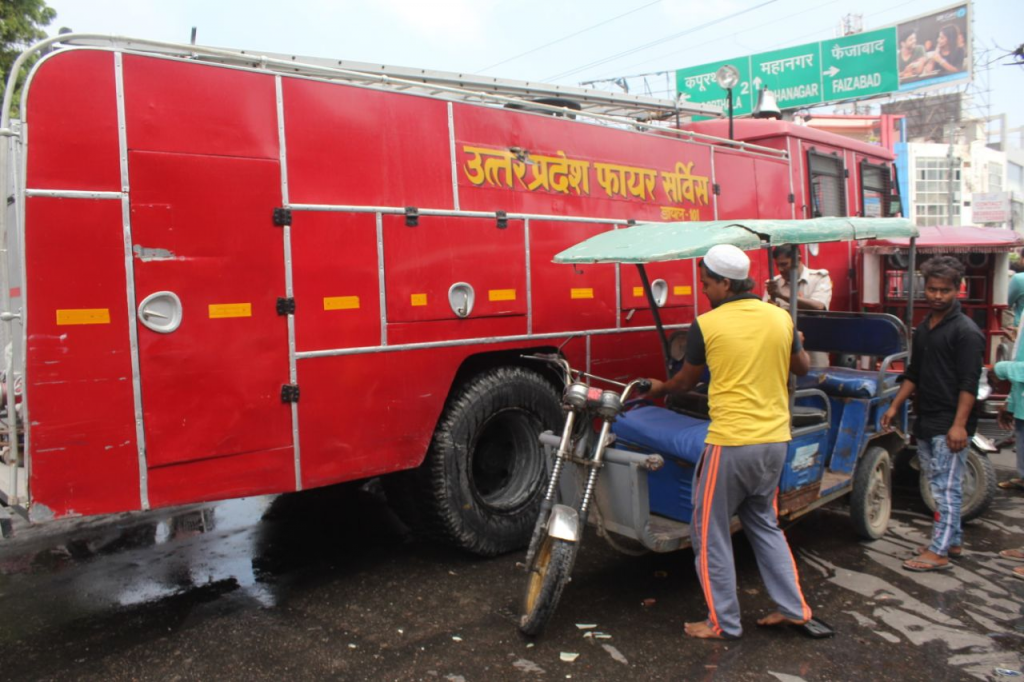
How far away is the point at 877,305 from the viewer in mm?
8055

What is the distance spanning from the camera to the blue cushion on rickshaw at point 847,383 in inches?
200

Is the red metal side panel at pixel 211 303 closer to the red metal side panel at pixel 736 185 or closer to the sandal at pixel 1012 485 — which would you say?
the red metal side panel at pixel 736 185

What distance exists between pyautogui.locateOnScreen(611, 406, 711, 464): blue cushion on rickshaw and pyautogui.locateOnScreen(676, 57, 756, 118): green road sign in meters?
21.2

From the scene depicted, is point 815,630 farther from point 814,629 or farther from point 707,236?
point 707,236

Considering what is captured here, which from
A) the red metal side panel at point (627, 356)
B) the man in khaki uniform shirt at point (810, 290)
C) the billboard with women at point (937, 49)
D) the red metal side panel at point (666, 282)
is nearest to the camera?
the red metal side panel at point (627, 356)

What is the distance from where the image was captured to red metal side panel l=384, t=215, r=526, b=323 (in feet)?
15.0

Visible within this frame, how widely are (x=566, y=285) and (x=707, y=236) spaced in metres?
1.48

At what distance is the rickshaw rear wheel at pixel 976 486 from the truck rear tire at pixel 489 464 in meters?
2.71

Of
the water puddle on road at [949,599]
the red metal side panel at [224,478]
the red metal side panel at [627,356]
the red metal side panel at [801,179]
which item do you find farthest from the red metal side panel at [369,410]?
the red metal side panel at [801,179]

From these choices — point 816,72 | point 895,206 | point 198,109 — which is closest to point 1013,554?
point 895,206

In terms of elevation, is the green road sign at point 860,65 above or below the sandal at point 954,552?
above

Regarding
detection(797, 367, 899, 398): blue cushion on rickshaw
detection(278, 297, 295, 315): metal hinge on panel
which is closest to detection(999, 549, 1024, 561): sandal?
→ detection(797, 367, 899, 398): blue cushion on rickshaw

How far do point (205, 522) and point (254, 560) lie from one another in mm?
1050

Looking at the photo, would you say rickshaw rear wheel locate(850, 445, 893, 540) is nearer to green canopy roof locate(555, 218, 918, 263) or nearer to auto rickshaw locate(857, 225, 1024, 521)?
green canopy roof locate(555, 218, 918, 263)
